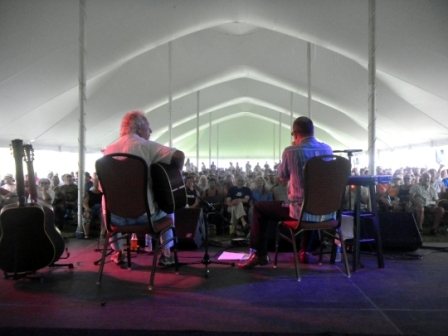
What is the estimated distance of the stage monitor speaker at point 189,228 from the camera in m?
4.85

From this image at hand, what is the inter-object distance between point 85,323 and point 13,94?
9078 mm

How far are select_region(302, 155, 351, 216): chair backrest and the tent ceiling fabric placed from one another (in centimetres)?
546

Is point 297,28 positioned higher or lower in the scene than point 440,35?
higher

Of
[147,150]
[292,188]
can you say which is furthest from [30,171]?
[292,188]

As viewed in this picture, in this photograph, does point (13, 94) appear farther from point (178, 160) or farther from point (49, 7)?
point (178, 160)

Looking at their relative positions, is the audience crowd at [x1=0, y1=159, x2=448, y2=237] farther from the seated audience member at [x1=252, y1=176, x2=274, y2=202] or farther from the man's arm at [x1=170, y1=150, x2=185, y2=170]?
the man's arm at [x1=170, y1=150, x2=185, y2=170]

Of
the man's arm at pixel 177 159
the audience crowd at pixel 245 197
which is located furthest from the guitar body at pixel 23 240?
the audience crowd at pixel 245 197

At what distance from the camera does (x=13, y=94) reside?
9.66 metres

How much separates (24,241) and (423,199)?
7007 millimetres

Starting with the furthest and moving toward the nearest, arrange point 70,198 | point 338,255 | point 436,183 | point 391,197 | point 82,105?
point 436,183 → point 70,198 → point 391,197 → point 82,105 → point 338,255

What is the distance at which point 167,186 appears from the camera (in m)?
3.20

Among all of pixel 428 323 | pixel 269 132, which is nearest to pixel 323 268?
pixel 428 323

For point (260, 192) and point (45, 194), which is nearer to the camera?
point (45, 194)

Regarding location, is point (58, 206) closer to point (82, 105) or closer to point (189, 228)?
point (82, 105)
